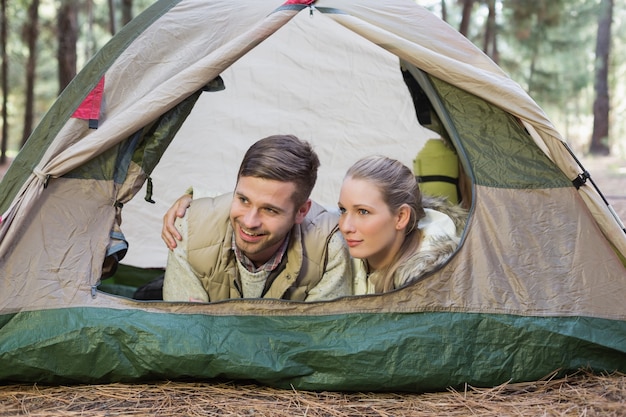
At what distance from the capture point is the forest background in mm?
10634

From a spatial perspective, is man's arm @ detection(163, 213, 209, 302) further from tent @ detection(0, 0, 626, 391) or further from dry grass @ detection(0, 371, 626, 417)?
dry grass @ detection(0, 371, 626, 417)

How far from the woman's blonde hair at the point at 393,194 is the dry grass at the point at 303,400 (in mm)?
453

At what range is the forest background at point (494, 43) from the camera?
419 inches

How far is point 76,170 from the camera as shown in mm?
2492

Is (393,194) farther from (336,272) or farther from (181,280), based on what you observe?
(181,280)

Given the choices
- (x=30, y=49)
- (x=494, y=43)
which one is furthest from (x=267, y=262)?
(x=494, y=43)

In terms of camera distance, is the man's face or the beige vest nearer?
the man's face

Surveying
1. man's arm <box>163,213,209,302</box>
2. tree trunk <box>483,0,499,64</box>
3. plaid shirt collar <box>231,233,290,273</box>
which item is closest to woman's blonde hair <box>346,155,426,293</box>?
plaid shirt collar <box>231,233,290,273</box>

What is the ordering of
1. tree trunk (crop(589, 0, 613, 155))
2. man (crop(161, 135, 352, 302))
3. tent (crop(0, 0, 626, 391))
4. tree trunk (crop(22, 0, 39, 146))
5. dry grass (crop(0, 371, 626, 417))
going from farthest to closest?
tree trunk (crop(589, 0, 613, 155))
tree trunk (crop(22, 0, 39, 146))
man (crop(161, 135, 352, 302))
tent (crop(0, 0, 626, 391))
dry grass (crop(0, 371, 626, 417))

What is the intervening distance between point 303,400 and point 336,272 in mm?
598

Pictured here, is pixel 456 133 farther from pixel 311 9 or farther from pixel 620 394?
pixel 620 394

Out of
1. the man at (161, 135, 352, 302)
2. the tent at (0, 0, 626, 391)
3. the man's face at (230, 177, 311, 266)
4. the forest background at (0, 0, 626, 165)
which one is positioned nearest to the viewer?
the tent at (0, 0, 626, 391)

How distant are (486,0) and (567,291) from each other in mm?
9742

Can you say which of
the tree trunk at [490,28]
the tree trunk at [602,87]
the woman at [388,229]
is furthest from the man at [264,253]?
the tree trunk at [602,87]
